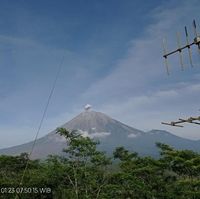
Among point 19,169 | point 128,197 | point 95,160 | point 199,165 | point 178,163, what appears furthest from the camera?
point 19,169

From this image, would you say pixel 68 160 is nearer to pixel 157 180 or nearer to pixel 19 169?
pixel 157 180

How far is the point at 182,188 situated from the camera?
3062cm

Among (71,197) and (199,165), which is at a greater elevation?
(199,165)

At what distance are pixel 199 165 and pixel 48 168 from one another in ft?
59.5

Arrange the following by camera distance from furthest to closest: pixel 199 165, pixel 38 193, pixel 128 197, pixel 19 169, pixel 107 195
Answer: pixel 19 169, pixel 199 165, pixel 38 193, pixel 128 197, pixel 107 195

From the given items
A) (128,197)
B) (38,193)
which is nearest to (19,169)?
(38,193)

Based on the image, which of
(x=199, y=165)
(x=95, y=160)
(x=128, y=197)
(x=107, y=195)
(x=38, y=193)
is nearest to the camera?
(x=107, y=195)

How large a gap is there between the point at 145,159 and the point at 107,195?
1491 cm

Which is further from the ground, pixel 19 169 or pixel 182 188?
pixel 19 169

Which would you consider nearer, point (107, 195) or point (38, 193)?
point (107, 195)

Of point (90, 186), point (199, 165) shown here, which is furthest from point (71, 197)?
point (199, 165)

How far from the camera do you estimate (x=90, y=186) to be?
25156 mm

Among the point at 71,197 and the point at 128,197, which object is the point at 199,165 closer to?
the point at 128,197

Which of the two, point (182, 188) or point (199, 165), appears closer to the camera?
point (182, 188)
